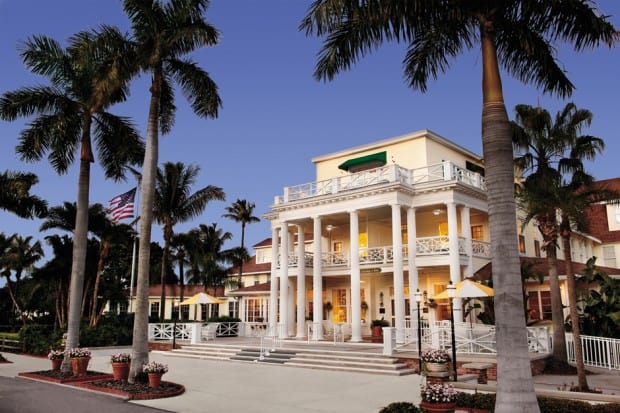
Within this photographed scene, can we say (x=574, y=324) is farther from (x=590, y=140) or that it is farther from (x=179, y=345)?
(x=179, y=345)

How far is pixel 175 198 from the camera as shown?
32656 mm

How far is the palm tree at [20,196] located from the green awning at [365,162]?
1538 centimetres

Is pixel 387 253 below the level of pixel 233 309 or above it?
above

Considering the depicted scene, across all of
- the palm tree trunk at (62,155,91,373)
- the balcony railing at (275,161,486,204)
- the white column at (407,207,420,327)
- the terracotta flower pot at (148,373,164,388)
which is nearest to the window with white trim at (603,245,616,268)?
the balcony railing at (275,161,486,204)

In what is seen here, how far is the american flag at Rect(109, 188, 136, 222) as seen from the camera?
25609 millimetres

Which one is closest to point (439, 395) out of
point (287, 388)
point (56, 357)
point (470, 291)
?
point (287, 388)

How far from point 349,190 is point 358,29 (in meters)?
15.3

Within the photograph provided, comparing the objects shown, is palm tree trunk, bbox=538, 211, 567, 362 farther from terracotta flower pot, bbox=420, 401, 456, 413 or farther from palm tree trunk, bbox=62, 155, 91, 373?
palm tree trunk, bbox=62, 155, 91, 373

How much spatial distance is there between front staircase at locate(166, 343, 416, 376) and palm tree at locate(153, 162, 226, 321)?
9.88 m

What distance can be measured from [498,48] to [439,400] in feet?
22.7

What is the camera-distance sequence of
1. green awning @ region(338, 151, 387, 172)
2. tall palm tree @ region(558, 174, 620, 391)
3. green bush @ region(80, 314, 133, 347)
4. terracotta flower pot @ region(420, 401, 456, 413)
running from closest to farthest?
terracotta flower pot @ region(420, 401, 456, 413) → tall palm tree @ region(558, 174, 620, 391) → green bush @ region(80, 314, 133, 347) → green awning @ region(338, 151, 387, 172)

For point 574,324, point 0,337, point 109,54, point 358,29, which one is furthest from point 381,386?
point 0,337

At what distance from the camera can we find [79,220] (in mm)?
16656

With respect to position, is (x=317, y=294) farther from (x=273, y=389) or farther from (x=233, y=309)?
(x=233, y=309)
